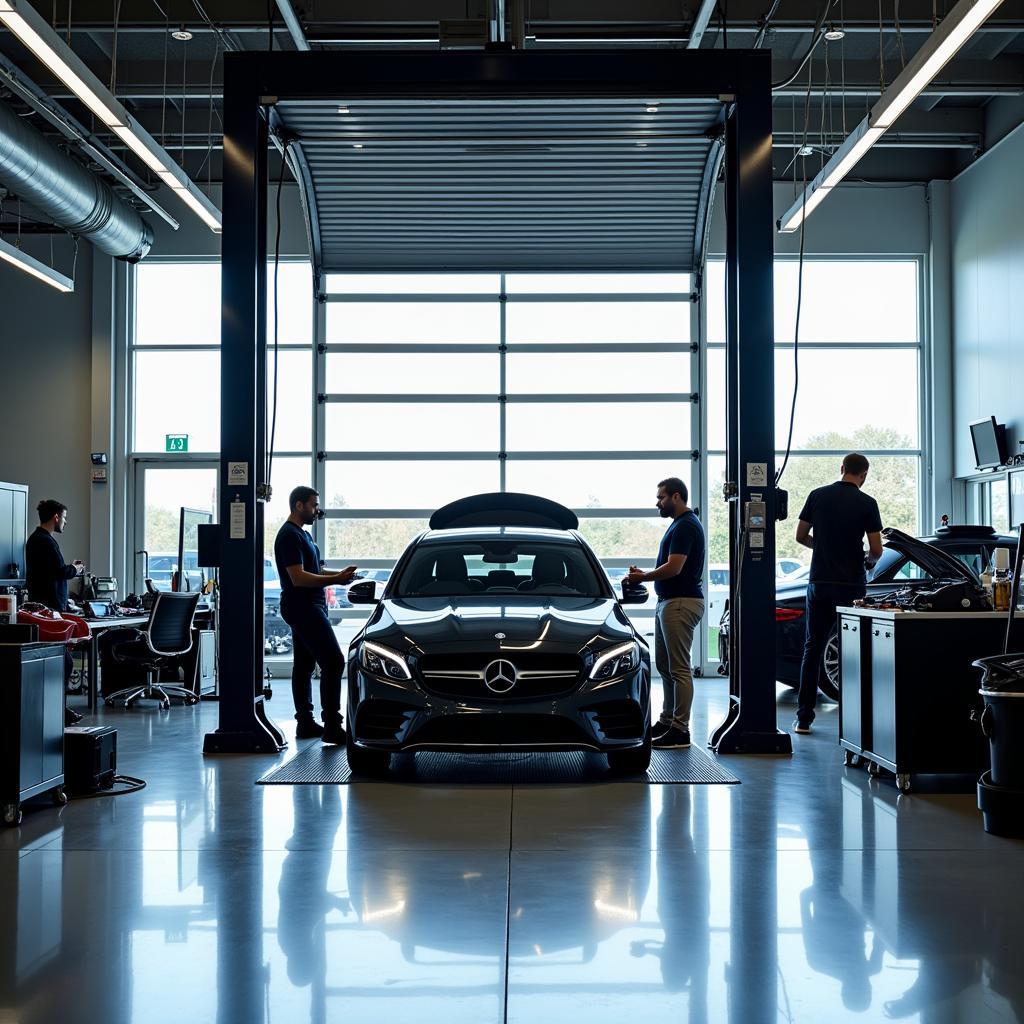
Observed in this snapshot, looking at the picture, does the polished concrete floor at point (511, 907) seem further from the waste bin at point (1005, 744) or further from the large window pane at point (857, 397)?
the large window pane at point (857, 397)

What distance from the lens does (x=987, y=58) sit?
12211mm

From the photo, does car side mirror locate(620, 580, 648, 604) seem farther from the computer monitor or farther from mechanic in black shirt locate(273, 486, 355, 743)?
the computer monitor

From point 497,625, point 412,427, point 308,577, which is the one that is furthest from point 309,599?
point 412,427

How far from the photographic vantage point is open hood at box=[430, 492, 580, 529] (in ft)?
27.9

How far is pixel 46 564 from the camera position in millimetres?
10102

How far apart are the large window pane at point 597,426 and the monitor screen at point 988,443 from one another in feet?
10.4

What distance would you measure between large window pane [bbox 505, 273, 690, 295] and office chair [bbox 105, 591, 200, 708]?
5650mm

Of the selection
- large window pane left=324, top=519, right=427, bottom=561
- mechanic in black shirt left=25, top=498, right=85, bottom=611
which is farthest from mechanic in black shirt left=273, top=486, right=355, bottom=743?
large window pane left=324, top=519, right=427, bottom=561

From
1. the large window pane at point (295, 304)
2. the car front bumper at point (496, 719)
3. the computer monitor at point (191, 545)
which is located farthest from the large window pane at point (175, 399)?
the car front bumper at point (496, 719)

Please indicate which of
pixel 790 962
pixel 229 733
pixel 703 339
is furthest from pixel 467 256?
pixel 790 962

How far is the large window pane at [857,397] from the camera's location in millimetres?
14461

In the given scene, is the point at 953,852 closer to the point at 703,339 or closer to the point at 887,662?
the point at 887,662

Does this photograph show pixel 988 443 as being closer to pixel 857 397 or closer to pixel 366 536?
pixel 857 397

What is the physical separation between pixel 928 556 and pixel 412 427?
8184mm
